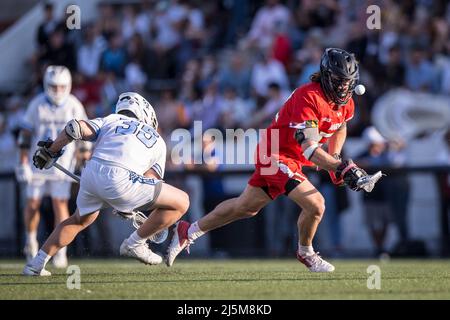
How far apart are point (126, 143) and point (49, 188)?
10.8 ft

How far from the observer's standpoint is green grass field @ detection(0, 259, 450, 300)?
777 centimetres

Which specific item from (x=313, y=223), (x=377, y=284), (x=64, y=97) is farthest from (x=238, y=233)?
(x=377, y=284)

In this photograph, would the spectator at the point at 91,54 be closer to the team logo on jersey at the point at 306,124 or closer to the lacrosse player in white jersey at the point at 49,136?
the lacrosse player in white jersey at the point at 49,136

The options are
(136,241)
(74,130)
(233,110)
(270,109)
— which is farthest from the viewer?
(233,110)

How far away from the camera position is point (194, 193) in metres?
14.8

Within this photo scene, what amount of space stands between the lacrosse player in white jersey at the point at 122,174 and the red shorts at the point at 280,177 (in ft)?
2.36

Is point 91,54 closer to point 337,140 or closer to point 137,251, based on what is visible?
point 337,140

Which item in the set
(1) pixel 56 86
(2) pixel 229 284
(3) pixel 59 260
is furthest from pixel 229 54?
(2) pixel 229 284

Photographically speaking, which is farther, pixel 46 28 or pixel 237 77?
pixel 46 28

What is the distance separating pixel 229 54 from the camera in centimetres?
1764

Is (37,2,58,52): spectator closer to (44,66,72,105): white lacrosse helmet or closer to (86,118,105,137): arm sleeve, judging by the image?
(44,66,72,105): white lacrosse helmet

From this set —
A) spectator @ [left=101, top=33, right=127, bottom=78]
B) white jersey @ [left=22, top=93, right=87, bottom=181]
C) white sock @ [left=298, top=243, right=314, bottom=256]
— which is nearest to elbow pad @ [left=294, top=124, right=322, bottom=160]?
white sock @ [left=298, top=243, right=314, bottom=256]

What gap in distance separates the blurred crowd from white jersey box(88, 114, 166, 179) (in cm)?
579
